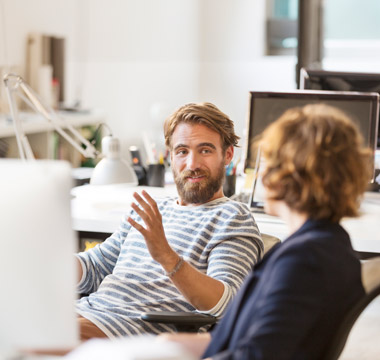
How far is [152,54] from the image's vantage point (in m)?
6.31

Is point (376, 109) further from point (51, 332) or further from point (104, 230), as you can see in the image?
point (51, 332)

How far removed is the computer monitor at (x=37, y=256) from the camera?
1.15m

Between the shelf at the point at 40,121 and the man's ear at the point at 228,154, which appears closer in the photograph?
the man's ear at the point at 228,154

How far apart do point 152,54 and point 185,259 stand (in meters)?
4.44

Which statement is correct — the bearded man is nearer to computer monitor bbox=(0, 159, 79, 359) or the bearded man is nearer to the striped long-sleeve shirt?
the striped long-sleeve shirt

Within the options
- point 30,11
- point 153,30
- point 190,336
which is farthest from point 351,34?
point 190,336

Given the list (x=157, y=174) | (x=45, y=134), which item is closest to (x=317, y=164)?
(x=157, y=174)

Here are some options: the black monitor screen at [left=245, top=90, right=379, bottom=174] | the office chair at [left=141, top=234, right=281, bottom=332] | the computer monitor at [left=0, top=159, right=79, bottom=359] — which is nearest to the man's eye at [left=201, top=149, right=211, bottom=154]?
the office chair at [left=141, top=234, right=281, bottom=332]

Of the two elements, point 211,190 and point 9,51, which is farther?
point 9,51

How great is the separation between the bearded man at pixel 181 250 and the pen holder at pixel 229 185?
0.72 meters

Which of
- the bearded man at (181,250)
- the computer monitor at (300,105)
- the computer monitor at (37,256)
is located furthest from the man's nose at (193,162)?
the computer monitor at (37,256)

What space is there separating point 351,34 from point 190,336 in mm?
5341

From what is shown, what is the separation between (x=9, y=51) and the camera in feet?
16.1

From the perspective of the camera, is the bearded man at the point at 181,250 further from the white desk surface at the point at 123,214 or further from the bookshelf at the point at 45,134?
the bookshelf at the point at 45,134
